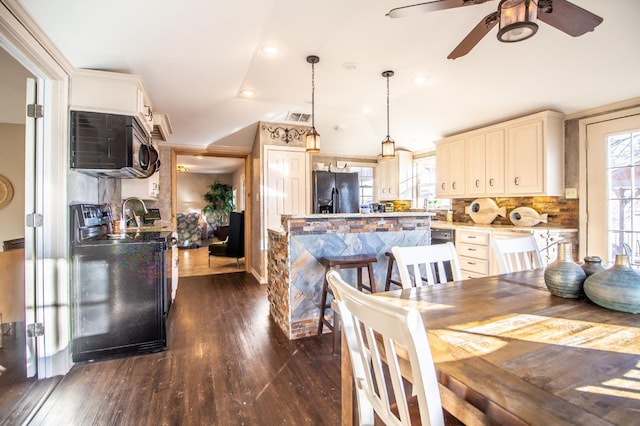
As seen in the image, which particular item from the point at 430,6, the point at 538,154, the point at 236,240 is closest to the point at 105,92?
the point at 430,6

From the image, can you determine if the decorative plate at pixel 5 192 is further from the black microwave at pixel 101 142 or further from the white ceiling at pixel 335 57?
the white ceiling at pixel 335 57

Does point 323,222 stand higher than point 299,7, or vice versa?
point 299,7

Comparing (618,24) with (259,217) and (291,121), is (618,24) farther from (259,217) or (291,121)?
(259,217)

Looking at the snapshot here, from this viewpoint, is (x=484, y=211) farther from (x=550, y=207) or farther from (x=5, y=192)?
(x=5, y=192)

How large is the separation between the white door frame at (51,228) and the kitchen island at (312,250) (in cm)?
161

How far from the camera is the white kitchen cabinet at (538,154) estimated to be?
3.39 meters

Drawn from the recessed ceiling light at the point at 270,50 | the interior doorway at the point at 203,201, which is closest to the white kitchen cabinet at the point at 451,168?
the recessed ceiling light at the point at 270,50

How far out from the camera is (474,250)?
3863mm

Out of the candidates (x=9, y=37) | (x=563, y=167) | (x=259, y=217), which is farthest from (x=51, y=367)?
(x=563, y=167)

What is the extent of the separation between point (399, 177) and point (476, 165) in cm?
164

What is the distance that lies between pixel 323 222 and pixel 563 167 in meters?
2.94

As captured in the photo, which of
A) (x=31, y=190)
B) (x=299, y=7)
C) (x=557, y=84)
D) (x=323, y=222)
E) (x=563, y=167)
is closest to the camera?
(x=31, y=190)

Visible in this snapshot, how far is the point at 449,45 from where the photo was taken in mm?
2783

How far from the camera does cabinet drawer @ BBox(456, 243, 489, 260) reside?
147 inches
